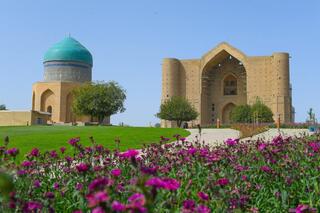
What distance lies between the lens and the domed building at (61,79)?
57688mm

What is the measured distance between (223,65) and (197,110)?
8912mm

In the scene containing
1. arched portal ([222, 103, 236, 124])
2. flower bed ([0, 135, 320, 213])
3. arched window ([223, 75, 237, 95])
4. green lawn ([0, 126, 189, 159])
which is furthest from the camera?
arched window ([223, 75, 237, 95])

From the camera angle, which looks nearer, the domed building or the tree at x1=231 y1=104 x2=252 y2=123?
the tree at x1=231 y1=104 x2=252 y2=123

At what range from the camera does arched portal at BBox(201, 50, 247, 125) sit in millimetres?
61594

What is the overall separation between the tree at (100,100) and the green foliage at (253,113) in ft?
50.3

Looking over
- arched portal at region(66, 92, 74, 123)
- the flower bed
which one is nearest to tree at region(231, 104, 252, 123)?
arched portal at region(66, 92, 74, 123)

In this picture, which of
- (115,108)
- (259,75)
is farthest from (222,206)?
(259,75)

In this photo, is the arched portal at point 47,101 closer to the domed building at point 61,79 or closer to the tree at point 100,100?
the domed building at point 61,79

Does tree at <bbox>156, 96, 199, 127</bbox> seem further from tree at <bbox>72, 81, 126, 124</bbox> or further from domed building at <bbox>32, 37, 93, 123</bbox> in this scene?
domed building at <bbox>32, 37, 93, 123</bbox>

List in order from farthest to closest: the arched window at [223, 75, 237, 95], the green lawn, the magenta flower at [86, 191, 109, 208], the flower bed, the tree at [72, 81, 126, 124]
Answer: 1. the arched window at [223, 75, 237, 95]
2. the tree at [72, 81, 126, 124]
3. the green lawn
4. the flower bed
5. the magenta flower at [86, 191, 109, 208]

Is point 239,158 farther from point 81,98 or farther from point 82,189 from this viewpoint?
point 81,98

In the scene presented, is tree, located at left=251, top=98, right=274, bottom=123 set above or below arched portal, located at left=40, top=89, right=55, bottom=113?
→ below

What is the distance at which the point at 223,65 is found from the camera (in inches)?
2473

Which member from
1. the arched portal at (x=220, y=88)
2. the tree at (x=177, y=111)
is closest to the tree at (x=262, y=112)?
the tree at (x=177, y=111)
